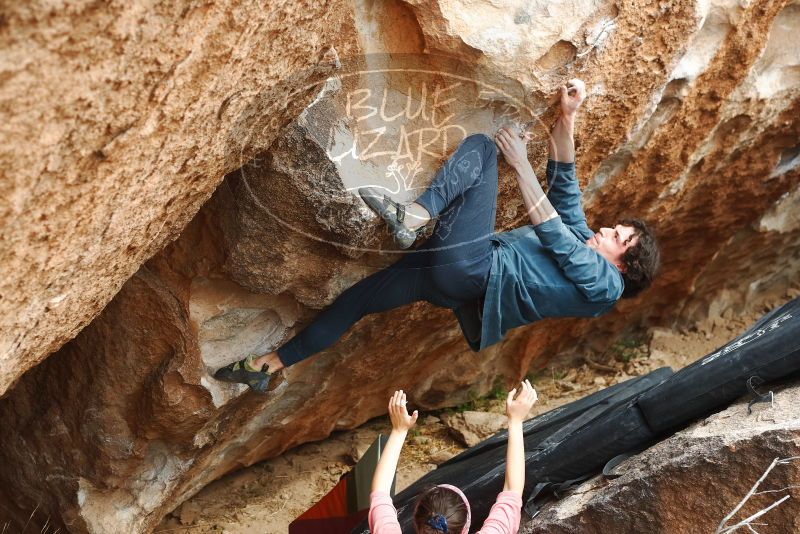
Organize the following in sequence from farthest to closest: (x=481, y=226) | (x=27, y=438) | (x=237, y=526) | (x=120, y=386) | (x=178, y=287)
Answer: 1. (x=237, y=526)
2. (x=27, y=438)
3. (x=120, y=386)
4. (x=178, y=287)
5. (x=481, y=226)

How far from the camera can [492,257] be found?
298cm

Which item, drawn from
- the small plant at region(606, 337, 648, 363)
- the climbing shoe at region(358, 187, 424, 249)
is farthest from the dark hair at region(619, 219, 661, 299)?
the small plant at region(606, 337, 648, 363)

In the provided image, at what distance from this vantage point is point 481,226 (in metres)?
2.91

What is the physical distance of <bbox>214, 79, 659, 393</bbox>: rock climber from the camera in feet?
9.45

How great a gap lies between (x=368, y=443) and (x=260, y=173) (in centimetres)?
256

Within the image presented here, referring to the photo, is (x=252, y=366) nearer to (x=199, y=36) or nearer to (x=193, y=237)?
(x=193, y=237)

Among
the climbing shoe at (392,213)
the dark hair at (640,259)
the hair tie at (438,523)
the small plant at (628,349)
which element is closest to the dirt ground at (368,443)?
the small plant at (628,349)

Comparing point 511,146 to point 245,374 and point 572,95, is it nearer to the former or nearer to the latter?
point 572,95

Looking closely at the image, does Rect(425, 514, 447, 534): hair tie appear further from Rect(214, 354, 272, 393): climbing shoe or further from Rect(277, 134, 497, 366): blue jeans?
Rect(214, 354, 272, 393): climbing shoe

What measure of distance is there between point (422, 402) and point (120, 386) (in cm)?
211

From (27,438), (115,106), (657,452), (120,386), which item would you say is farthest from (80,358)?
(657,452)

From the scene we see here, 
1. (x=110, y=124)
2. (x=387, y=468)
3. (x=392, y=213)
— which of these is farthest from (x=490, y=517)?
(x=110, y=124)

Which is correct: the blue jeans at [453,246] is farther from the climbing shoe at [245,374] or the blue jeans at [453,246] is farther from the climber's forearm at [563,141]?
the climbing shoe at [245,374]

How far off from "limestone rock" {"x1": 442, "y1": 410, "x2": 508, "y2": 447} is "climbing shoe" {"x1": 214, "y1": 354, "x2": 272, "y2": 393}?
1949 mm
